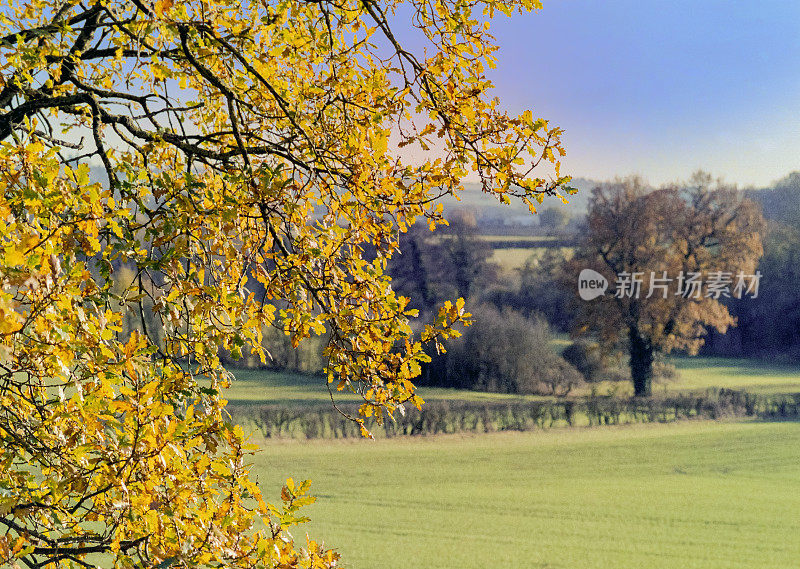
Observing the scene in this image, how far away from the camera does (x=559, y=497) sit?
12508 millimetres

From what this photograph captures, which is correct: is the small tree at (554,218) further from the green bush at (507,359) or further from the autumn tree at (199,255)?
the autumn tree at (199,255)

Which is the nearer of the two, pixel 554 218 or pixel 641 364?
pixel 641 364

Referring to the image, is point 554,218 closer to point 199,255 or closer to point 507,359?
point 507,359

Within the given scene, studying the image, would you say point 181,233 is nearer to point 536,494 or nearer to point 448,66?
point 448,66

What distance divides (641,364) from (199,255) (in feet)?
68.6

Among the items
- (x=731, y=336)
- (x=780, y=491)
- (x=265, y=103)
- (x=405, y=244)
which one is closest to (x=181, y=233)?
(x=265, y=103)

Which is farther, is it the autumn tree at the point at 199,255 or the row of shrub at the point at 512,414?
the row of shrub at the point at 512,414

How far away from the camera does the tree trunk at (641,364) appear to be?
21.4 meters

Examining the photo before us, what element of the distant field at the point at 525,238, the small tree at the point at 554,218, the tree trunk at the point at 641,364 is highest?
the small tree at the point at 554,218

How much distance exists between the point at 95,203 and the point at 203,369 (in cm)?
113

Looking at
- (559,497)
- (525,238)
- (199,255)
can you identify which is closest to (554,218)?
(525,238)

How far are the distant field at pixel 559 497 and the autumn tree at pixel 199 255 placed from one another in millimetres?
6818

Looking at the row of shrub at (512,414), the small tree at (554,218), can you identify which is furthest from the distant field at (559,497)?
the small tree at (554,218)

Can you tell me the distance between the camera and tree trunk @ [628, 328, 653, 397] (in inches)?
843
